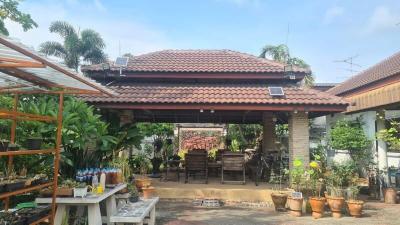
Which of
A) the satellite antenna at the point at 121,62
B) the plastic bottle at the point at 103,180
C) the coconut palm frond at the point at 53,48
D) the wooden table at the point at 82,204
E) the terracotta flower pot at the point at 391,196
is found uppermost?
the coconut palm frond at the point at 53,48

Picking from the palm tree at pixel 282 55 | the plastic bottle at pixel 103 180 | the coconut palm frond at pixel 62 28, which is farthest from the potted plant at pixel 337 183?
the coconut palm frond at pixel 62 28

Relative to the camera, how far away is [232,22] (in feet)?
40.5

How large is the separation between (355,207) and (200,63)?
24.1 feet

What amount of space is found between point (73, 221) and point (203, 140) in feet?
54.0

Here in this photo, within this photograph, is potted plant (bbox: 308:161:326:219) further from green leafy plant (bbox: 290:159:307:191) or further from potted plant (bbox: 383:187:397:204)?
potted plant (bbox: 383:187:397:204)

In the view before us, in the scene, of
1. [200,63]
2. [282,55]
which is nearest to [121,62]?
[200,63]

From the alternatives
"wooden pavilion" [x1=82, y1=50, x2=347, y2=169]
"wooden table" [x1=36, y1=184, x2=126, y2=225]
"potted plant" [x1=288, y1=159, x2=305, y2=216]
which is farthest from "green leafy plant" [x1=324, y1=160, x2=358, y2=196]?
"wooden table" [x1=36, y1=184, x2=126, y2=225]

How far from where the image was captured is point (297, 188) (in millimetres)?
9172

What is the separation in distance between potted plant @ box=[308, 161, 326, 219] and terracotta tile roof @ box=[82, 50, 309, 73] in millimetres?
3627

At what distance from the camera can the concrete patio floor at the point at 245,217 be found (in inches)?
302

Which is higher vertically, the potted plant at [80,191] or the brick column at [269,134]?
the brick column at [269,134]

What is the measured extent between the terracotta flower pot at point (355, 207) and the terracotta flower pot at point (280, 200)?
1547 mm

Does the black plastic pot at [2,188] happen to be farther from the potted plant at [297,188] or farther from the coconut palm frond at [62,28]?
the coconut palm frond at [62,28]

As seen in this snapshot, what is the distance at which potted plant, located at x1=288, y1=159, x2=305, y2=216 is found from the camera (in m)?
8.42
